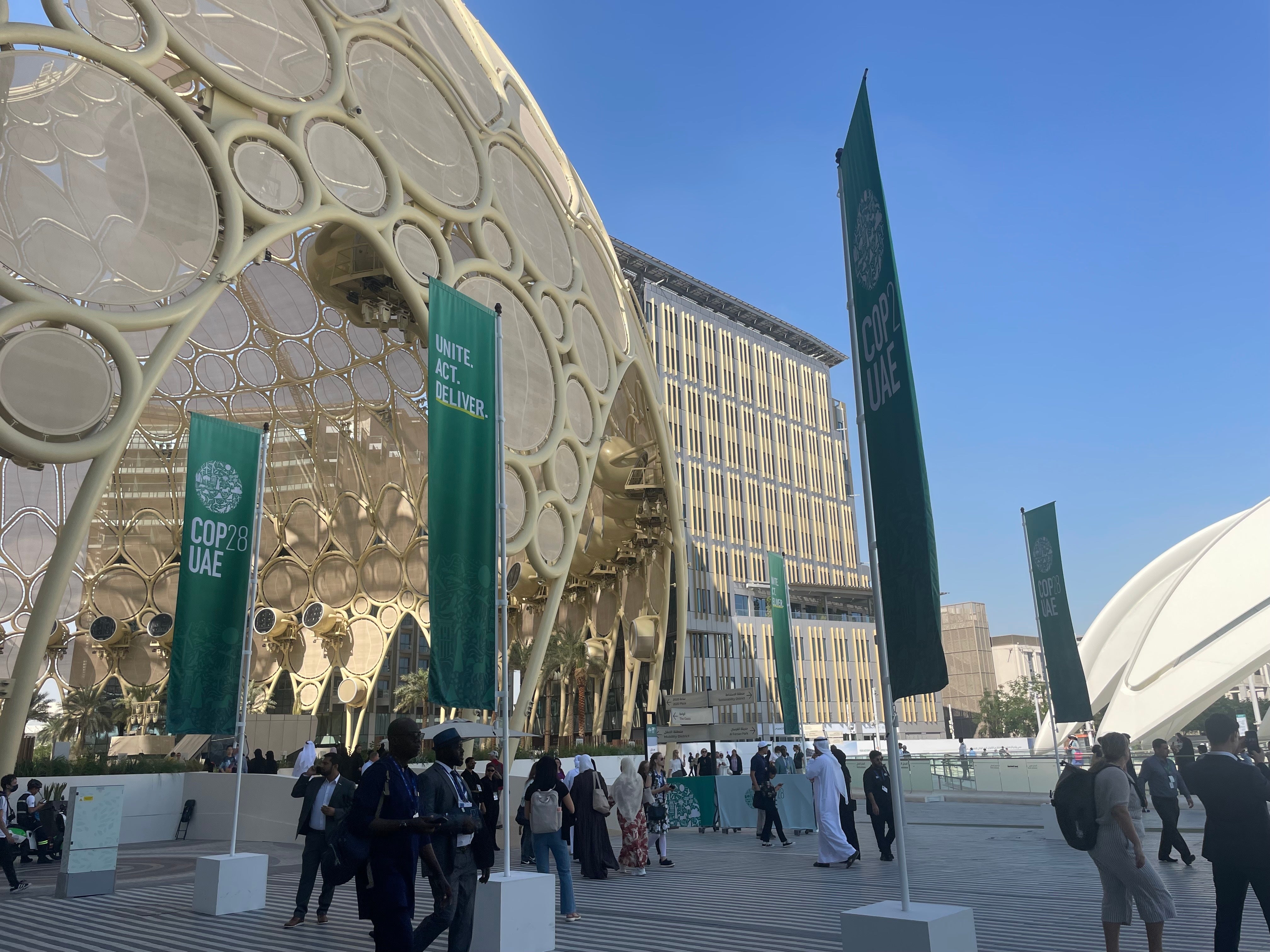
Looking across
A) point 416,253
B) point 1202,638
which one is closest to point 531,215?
point 416,253

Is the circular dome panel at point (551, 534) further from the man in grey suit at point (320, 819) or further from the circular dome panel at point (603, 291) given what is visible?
the man in grey suit at point (320, 819)

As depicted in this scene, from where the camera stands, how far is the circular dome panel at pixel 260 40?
17812 millimetres

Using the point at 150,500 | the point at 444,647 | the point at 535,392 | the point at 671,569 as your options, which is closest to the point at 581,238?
the point at 535,392

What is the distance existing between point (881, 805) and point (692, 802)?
24.9 feet

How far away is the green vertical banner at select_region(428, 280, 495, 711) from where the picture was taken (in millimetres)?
9477

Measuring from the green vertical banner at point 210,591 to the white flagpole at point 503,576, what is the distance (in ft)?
11.9

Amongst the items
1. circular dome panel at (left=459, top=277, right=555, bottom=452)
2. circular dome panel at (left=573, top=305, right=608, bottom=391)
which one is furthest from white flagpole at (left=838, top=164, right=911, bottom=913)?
circular dome panel at (left=573, top=305, right=608, bottom=391)

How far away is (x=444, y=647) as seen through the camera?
9688 mm

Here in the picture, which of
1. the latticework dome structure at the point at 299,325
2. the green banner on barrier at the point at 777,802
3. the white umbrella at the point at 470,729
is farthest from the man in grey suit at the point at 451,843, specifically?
Result: the green banner on barrier at the point at 777,802

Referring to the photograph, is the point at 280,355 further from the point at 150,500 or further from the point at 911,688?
the point at 911,688

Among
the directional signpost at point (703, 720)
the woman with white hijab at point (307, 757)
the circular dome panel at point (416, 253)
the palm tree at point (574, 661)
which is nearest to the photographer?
the woman with white hijab at point (307, 757)

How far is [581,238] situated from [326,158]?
35.6 feet

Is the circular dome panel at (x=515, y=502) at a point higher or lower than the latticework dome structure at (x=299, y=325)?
lower

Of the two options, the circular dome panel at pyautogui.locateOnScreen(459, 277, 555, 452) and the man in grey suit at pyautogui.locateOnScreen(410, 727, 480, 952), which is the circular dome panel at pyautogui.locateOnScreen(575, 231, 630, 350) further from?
the man in grey suit at pyautogui.locateOnScreen(410, 727, 480, 952)
